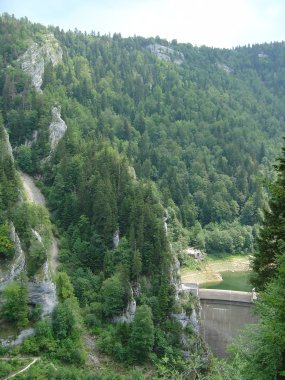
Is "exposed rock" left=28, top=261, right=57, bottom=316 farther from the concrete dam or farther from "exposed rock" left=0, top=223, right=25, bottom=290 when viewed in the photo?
the concrete dam

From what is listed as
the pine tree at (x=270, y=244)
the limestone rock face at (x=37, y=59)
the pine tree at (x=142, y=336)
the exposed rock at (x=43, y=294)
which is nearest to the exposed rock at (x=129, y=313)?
the pine tree at (x=142, y=336)

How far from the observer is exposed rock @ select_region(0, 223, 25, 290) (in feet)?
154

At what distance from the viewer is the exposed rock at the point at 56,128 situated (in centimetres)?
8075

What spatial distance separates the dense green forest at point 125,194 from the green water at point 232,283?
8.88 meters

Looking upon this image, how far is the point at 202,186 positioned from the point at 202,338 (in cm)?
6541

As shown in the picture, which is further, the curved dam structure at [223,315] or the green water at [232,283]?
the green water at [232,283]

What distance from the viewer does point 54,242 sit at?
210 ft

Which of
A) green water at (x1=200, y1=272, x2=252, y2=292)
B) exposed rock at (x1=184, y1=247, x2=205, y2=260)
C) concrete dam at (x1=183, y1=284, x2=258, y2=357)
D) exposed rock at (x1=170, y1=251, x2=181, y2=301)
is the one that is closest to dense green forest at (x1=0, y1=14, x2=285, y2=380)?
exposed rock at (x1=170, y1=251, x2=181, y2=301)

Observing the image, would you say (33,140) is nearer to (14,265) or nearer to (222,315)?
(14,265)

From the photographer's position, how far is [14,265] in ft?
156

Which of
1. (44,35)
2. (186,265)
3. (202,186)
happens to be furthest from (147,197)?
(44,35)

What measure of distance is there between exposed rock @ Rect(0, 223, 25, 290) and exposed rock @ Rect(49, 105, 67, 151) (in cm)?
3326

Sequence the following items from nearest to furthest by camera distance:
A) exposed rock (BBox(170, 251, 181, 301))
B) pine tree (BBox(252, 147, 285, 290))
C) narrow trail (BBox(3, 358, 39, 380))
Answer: pine tree (BBox(252, 147, 285, 290))
narrow trail (BBox(3, 358, 39, 380))
exposed rock (BBox(170, 251, 181, 301))

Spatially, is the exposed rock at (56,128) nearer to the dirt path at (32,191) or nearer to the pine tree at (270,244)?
the dirt path at (32,191)
